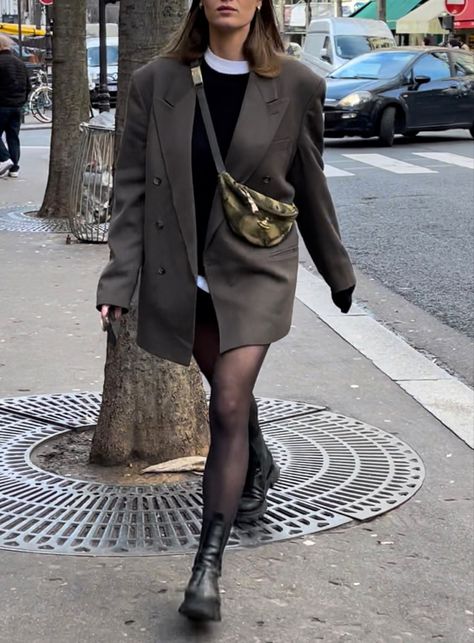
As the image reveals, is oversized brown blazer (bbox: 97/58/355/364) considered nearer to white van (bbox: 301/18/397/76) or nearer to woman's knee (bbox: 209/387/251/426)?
woman's knee (bbox: 209/387/251/426)

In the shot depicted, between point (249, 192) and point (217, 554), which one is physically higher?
point (249, 192)

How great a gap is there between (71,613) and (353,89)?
18137 mm

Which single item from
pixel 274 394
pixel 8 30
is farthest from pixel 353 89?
pixel 8 30

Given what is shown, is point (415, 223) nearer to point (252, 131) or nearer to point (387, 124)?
point (252, 131)

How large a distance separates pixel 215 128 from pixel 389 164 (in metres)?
14.6

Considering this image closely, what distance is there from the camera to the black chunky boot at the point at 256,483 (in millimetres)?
4082

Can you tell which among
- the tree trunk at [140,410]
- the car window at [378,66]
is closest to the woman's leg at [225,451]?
the tree trunk at [140,410]

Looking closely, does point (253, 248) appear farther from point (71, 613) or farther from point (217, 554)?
point (71, 613)

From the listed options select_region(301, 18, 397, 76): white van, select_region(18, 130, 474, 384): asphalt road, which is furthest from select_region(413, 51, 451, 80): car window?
select_region(301, 18, 397, 76): white van

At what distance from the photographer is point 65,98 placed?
12281mm

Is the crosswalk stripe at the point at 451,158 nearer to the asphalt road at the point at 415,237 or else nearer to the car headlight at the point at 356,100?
the asphalt road at the point at 415,237

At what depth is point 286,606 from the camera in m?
3.50

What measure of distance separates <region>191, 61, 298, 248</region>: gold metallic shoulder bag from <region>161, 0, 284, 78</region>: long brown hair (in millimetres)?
67

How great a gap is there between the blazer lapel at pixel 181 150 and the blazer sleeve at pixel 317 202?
13.6 inches
